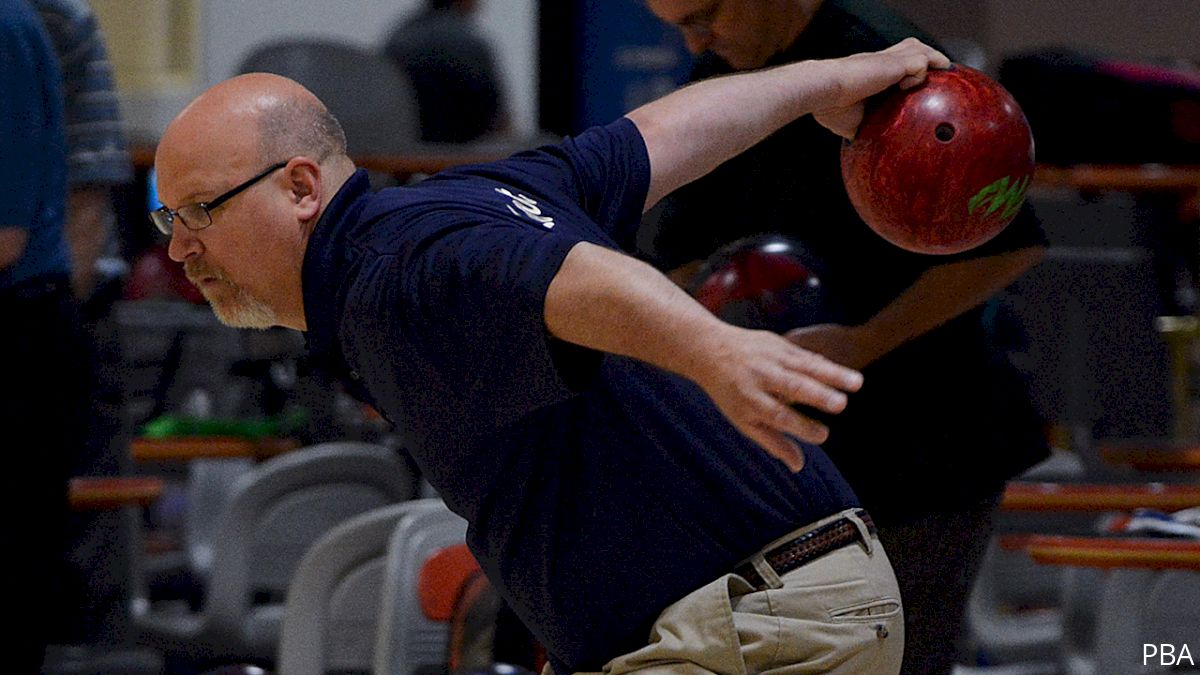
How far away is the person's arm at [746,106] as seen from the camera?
1911 mm

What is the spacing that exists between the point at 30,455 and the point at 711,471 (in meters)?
1.69

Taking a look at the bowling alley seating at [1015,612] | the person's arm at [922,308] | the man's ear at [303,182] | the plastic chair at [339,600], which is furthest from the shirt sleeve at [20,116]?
the bowling alley seating at [1015,612]

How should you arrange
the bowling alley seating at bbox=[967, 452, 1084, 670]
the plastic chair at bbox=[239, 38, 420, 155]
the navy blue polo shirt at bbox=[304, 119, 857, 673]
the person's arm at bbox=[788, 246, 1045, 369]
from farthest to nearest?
the plastic chair at bbox=[239, 38, 420, 155]
the bowling alley seating at bbox=[967, 452, 1084, 670]
the person's arm at bbox=[788, 246, 1045, 369]
the navy blue polo shirt at bbox=[304, 119, 857, 673]

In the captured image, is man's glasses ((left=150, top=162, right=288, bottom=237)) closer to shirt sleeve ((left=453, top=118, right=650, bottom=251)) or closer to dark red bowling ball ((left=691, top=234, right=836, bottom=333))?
shirt sleeve ((left=453, top=118, right=650, bottom=251))

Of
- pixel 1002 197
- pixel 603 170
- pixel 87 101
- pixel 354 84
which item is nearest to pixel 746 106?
pixel 603 170

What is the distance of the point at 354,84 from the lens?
6414mm

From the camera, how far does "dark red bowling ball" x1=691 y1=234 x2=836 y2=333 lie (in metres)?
2.29

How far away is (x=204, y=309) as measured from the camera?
245 inches

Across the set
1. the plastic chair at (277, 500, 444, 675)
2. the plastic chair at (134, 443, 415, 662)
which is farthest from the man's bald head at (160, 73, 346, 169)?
the plastic chair at (134, 443, 415, 662)

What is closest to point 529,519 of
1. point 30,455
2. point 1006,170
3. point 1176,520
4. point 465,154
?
point 1006,170

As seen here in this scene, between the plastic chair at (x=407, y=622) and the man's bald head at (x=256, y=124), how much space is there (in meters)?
1.18

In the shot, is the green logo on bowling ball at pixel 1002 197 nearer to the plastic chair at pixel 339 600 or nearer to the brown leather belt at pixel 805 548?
the brown leather belt at pixel 805 548

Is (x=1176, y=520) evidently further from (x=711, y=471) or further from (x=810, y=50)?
(x=711, y=471)

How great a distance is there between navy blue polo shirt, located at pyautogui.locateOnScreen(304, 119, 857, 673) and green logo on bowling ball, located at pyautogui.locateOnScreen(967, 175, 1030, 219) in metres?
0.39
